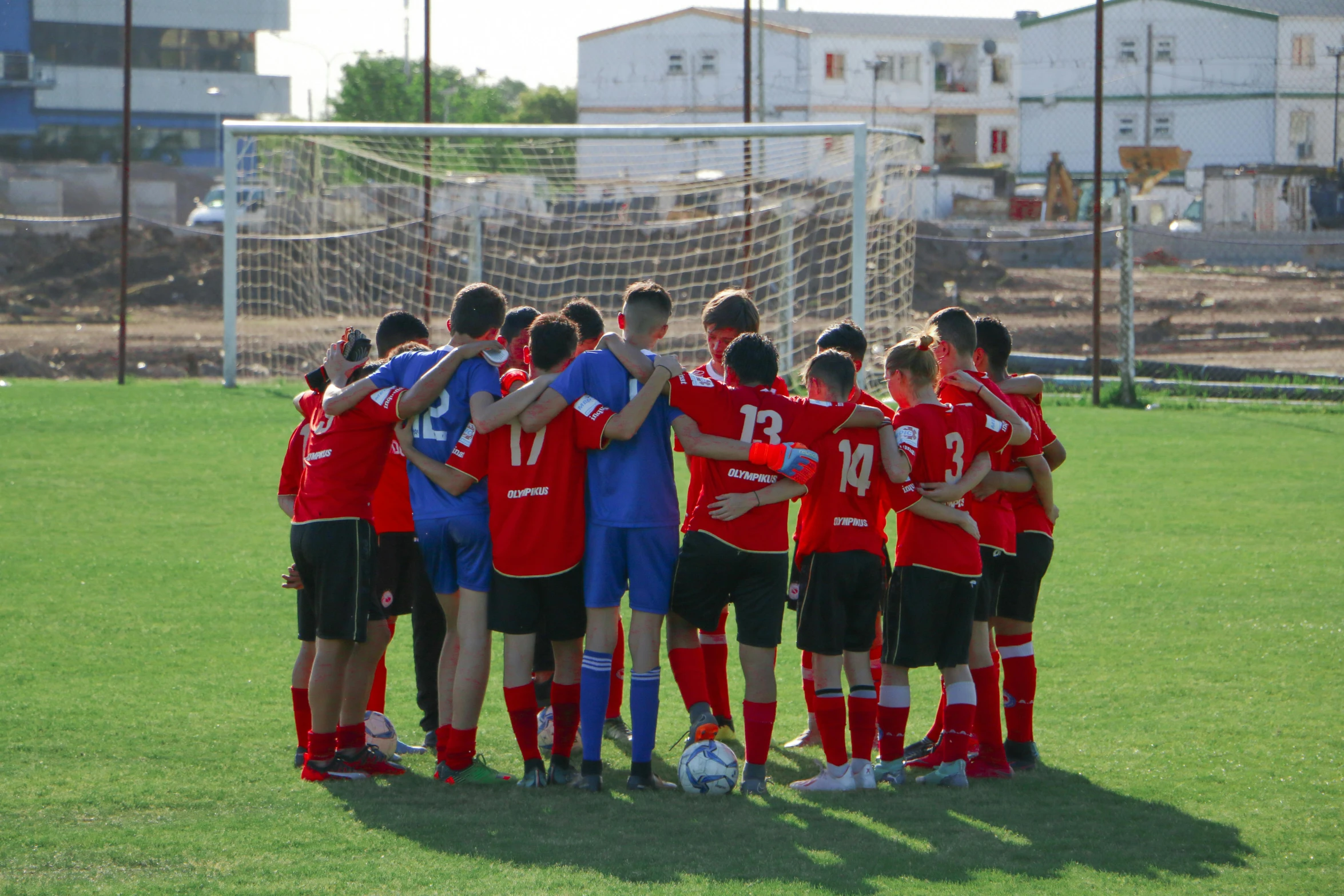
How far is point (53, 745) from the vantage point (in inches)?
185

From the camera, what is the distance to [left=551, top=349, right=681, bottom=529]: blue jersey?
14.4ft

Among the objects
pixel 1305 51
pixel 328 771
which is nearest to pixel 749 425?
pixel 328 771

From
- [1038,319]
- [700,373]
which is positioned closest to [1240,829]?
[700,373]

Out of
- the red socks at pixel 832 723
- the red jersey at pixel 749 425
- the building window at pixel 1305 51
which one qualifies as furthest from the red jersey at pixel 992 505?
the building window at pixel 1305 51

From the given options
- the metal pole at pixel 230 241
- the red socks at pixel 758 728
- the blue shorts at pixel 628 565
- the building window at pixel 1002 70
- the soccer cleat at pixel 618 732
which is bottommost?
the soccer cleat at pixel 618 732

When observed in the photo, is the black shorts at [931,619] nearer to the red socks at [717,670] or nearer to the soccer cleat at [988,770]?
the soccer cleat at [988,770]

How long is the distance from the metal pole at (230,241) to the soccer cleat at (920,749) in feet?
41.9

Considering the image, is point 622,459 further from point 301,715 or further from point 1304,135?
point 1304,135

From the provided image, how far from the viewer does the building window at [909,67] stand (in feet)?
186

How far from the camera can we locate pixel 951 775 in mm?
4492

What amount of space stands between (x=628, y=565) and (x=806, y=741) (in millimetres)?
1178

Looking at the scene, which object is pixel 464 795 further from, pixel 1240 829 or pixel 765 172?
pixel 765 172

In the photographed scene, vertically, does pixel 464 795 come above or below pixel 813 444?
below

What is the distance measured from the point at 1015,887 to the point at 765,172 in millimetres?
13161
